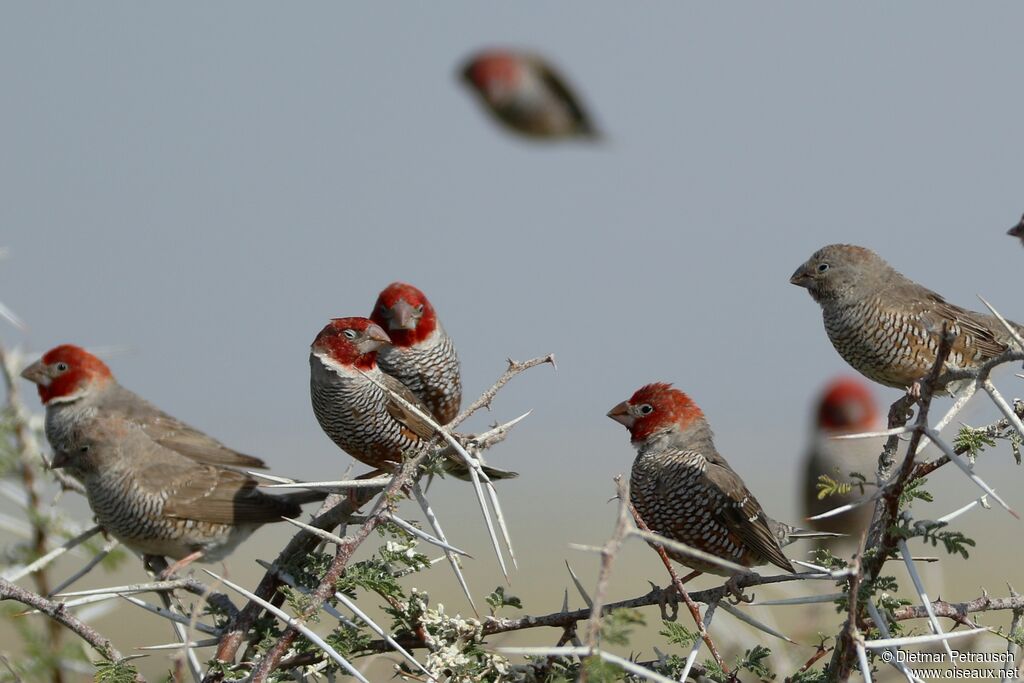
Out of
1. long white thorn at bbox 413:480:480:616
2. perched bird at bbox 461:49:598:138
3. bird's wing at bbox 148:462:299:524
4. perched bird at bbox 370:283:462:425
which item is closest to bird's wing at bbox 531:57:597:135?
perched bird at bbox 461:49:598:138

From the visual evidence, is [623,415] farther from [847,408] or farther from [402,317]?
[847,408]

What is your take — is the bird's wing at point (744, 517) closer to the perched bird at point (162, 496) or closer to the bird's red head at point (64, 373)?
the perched bird at point (162, 496)

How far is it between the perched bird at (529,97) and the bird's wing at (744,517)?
187cm

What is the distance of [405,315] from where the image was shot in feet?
22.2

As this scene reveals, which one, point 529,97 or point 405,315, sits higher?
point 529,97

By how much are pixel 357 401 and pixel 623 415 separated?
4.66 feet

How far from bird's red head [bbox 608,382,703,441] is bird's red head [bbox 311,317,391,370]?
134 centimetres

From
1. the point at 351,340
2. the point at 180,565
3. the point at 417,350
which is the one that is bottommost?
the point at 180,565

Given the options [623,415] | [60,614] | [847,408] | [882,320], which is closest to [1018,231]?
[882,320]

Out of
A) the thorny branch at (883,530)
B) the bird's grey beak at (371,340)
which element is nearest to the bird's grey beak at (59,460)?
the bird's grey beak at (371,340)

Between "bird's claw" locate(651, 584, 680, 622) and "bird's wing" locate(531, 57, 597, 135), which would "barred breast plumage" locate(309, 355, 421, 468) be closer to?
"bird's claw" locate(651, 584, 680, 622)

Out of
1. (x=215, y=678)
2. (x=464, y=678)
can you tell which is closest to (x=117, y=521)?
(x=215, y=678)

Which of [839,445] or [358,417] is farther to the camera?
[839,445]

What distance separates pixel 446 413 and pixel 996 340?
10.1 ft
